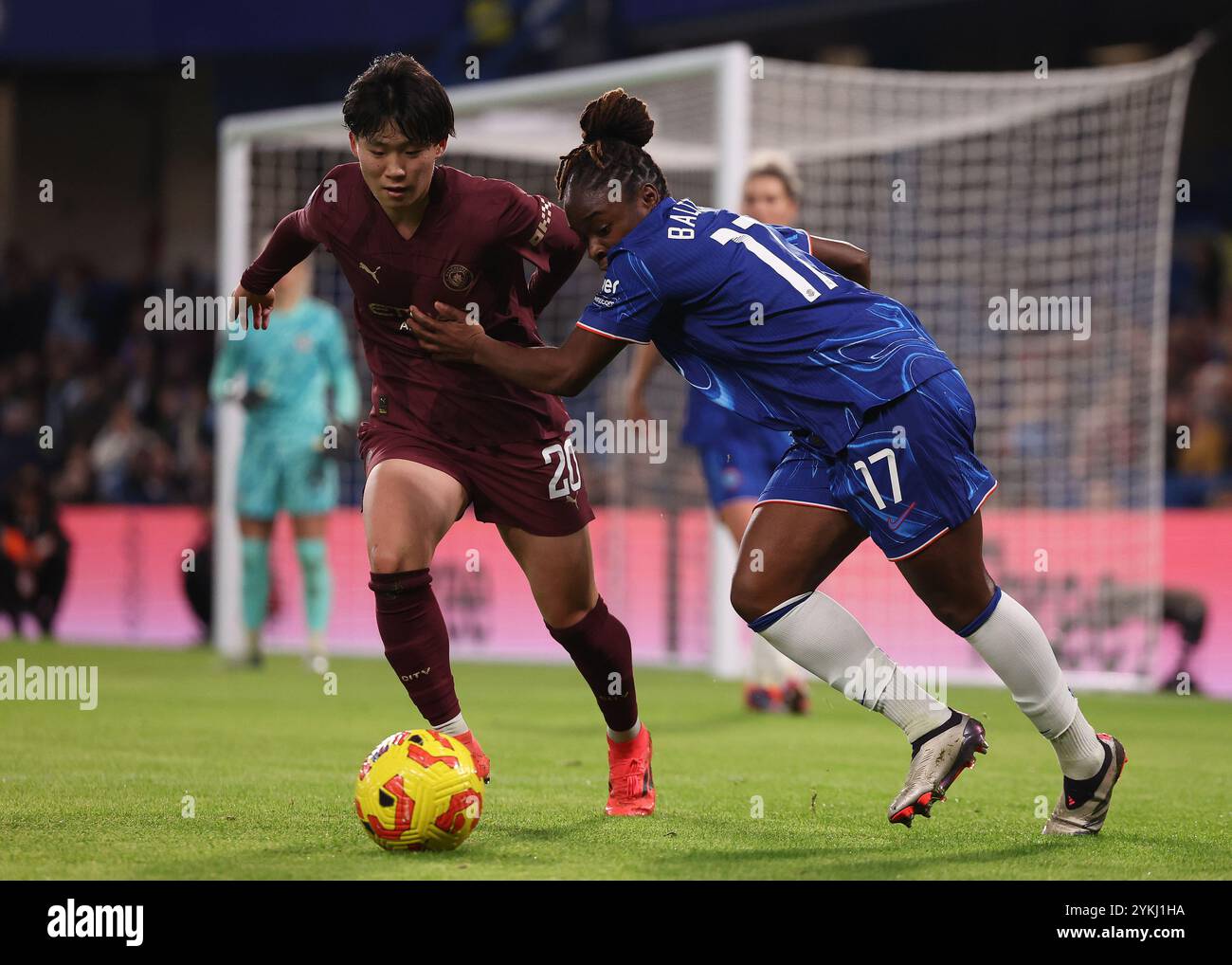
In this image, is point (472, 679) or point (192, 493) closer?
point (472, 679)

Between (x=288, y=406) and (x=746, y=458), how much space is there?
342 cm

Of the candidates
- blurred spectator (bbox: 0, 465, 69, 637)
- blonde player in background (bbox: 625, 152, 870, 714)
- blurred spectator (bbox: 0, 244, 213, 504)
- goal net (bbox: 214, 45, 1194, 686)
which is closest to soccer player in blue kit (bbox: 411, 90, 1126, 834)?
blonde player in background (bbox: 625, 152, 870, 714)

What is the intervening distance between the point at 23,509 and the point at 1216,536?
8.39m

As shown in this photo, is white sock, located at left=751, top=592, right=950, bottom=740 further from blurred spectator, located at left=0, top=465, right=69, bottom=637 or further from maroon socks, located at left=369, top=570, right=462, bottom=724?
blurred spectator, located at left=0, top=465, right=69, bottom=637

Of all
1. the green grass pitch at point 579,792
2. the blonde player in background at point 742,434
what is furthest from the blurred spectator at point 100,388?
the blonde player in background at point 742,434

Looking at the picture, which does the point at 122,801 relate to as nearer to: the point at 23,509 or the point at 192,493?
the point at 23,509

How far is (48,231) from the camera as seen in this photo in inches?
902

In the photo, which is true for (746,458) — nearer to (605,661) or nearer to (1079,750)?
(605,661)

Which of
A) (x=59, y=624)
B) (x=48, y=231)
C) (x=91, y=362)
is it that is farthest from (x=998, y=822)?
(x=48, y=231)

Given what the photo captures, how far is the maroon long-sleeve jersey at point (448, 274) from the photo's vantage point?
186 inches

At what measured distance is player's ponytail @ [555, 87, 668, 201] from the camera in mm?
4238

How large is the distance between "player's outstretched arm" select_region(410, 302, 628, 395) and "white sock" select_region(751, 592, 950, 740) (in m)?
0.82

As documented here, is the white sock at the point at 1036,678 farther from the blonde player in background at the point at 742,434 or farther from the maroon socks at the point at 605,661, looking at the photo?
the blonde player in background at the point at 742,434

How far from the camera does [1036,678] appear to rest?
167 inches
